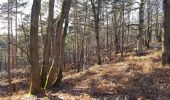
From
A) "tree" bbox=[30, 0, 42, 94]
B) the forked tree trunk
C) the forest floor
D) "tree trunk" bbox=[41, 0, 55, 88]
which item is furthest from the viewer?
the forked tree trunk

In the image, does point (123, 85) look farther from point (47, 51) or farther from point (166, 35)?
point (47, 51)

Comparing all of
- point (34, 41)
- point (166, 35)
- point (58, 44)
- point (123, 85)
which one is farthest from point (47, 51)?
point (166, 35)

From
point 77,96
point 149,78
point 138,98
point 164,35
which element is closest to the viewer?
point 138,98

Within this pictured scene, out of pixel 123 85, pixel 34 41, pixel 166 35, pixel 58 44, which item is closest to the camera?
pixel 34 41

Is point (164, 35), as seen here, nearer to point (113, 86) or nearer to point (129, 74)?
point (129, 74)

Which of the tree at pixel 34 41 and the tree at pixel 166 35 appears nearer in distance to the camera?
the tree at pixel 34 41

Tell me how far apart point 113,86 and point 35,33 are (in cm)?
424

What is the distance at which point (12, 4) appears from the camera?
39.8m

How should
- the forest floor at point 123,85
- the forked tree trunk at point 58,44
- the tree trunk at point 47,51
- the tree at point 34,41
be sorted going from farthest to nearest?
1. the forked tree trunk at point 58,44
2. the tree trunk at point 47,51
3. the tree at point 34,41
4. the forest floor at point 123,85

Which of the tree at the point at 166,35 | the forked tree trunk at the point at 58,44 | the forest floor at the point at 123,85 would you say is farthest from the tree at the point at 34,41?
the tree at the point at 166,35

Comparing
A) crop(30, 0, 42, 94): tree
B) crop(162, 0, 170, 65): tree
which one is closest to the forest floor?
crop(162, 0, 170, 65): tree

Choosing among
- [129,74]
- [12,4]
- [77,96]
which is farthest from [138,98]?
[12,4]

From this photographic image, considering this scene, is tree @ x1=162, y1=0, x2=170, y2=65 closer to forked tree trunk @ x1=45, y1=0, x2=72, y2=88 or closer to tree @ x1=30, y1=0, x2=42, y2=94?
forked tree trunk @ x1=45, y1=0, x2=72, y2=88

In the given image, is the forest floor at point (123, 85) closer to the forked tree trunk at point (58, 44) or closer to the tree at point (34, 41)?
the forked tree trunk at point (58, 44)
